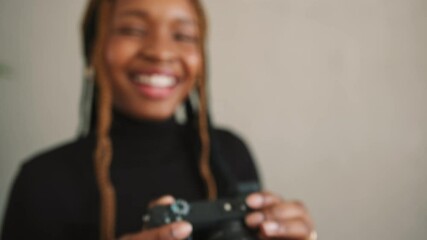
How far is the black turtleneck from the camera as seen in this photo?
0.47 meters

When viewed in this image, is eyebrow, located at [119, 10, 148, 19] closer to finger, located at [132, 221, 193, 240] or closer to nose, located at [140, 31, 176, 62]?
nose, located at [140, 31, 176, 62]

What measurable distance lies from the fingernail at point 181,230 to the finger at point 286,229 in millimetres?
77

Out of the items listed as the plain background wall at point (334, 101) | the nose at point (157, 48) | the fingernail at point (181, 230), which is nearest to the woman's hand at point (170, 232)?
the fingernail at point (181, 230)

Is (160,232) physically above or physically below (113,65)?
below

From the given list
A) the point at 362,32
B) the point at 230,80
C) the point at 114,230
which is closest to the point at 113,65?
the point at 114,230

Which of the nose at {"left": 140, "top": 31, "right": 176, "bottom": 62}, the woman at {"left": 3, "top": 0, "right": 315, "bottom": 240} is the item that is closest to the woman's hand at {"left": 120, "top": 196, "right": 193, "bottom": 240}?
the woman at {"left": 3, "top": 0, "right": 315, "bottom": 240}

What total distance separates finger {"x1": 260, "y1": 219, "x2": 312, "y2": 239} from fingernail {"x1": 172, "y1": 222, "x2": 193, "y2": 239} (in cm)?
8

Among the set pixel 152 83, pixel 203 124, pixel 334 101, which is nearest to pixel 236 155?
pixel 203 124

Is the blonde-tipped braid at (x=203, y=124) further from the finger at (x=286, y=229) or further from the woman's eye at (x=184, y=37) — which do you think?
the finger at (x=286, y=229)

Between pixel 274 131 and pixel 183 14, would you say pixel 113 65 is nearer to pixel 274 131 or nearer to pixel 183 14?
pixel 183 14

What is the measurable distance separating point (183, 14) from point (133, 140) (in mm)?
173

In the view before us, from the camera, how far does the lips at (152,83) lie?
493mm

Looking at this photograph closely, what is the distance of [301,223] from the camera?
0.41 m

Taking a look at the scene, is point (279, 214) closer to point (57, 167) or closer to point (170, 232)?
point (170, 232)
